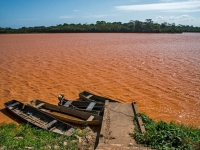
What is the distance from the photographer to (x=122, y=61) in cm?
1653

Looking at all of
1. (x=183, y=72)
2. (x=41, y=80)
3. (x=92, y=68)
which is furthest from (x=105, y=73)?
(x=183, y=72)

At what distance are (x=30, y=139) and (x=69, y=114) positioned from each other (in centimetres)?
228

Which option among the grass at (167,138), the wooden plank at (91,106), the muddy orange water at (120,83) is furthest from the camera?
the muddy orange water at (120,83)

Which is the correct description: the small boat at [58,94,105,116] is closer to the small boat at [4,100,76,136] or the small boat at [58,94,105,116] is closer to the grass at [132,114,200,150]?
the small boat at [4,100,76,136]

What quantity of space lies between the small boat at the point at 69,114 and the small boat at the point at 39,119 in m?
0.25

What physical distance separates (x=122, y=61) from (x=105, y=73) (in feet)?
13.1

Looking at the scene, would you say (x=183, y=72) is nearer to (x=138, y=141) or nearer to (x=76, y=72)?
(x=76, y=72)

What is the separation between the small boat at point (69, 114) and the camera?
21.5ft

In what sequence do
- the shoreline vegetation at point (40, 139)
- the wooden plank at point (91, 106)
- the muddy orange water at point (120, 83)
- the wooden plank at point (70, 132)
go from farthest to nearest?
1. the muddy orange water at point (120, 83)
2. the wooden plank at point (91, 106)
3. the wooden plank at point (70, 132)
4. the shoreline vegetation at point (40, 139)

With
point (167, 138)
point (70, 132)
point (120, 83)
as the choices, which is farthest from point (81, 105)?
point (167, 138)

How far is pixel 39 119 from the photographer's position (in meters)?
7.11

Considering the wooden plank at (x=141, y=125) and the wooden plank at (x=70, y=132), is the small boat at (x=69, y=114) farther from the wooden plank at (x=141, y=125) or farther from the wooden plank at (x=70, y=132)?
the wooden plank at (x=141, y=125)

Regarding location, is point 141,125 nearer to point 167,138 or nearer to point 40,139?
point 167,138

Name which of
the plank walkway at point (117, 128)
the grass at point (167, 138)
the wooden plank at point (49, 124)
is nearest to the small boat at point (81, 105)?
the plank walkway at point (117, 128)
